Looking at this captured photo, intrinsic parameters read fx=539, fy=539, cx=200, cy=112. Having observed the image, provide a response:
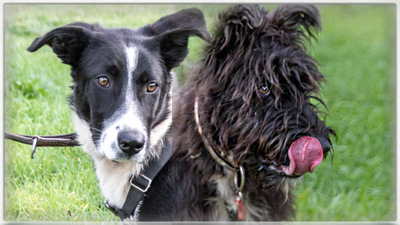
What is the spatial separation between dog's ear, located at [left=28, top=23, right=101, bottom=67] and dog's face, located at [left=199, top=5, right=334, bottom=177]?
1.76 feet

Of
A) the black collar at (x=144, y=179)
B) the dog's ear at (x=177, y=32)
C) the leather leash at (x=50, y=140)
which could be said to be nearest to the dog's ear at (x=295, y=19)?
the dog's ear at (x=177, y=32)

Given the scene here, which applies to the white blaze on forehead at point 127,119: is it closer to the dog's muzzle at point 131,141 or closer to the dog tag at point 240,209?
the dog's muzzle at point 131,141

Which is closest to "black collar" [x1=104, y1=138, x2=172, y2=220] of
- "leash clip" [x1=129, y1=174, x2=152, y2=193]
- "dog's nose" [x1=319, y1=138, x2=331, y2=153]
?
"leash clip" [x1=129, y1=174, x2=152, y2=193]

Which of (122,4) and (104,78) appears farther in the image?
(122,4)

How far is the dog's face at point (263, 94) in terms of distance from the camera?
7.14 ft

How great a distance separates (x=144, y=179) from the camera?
2377 mm

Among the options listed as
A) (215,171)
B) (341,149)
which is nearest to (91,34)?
(215,171)

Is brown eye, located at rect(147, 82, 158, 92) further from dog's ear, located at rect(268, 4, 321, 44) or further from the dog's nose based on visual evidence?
the dog's nose

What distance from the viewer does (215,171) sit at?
7.73 ft

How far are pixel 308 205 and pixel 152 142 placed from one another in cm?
95

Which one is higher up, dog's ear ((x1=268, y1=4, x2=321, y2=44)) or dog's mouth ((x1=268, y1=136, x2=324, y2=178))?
dog's ear ((x1=268, y1=4, x2=321, y2=44))

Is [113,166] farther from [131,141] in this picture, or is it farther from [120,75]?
[120,75]

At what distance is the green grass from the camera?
2.41 meters

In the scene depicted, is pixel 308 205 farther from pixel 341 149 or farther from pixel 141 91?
pixel 141 91
